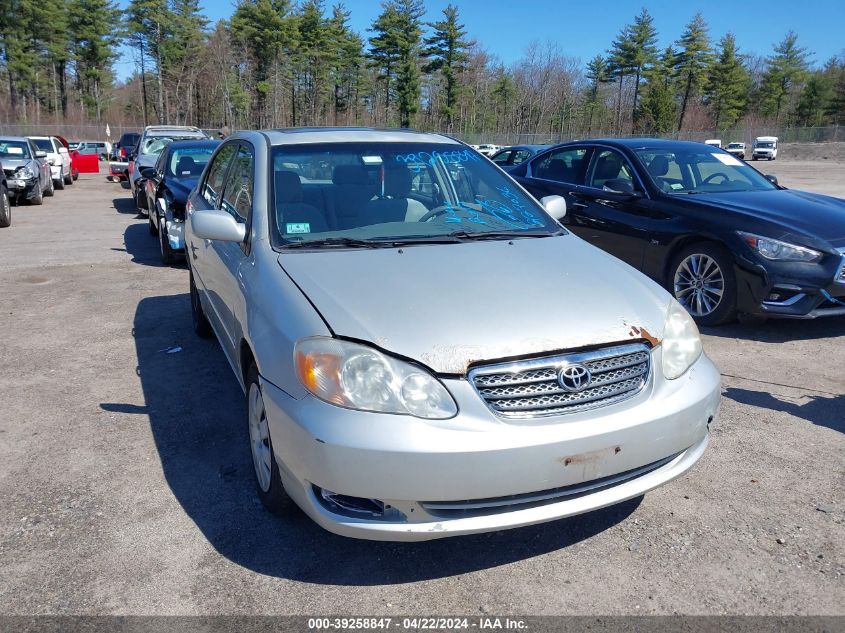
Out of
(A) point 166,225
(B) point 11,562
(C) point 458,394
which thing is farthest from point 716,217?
(A) point 166,225

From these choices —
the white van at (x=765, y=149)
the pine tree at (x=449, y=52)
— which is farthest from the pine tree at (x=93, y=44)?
the white van at (x=765, y=149)

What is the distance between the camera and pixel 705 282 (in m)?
6.23

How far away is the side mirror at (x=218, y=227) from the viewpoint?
352 centimetres

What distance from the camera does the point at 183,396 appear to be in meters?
4.65

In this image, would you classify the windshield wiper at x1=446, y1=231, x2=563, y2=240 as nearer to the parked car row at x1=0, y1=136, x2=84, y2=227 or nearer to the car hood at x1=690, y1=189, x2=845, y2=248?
the car hood at x1=690, y1=189, x2=845, y2=248

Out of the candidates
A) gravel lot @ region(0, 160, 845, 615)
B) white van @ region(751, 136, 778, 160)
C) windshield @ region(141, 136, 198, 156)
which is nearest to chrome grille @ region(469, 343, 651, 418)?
gravel lot @ region(0, 160, 845, 615)

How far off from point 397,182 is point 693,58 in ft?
288

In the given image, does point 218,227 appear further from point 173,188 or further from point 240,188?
point 173,188

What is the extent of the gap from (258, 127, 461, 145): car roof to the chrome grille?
2211 mm

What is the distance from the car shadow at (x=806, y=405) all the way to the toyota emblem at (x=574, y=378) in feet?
7.90

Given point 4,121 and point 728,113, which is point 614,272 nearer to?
point 4,121

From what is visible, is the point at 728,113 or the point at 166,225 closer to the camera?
the point at 166,225

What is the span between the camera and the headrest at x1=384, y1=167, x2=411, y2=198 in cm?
396

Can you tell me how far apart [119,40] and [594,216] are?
3001 inches
